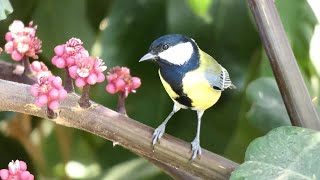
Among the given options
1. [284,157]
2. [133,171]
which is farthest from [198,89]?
[133,171]

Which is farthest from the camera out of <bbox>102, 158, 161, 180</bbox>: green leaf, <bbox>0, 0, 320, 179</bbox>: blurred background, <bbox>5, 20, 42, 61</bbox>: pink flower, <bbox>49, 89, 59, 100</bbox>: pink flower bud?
<bbox>102, 158, 161, 180</bbox>: green leaf

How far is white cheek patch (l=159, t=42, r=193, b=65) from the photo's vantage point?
811 millimetres

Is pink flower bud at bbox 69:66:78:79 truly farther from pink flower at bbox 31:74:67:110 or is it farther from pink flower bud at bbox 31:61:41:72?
pink flower bud at bbox 31:61:41:72

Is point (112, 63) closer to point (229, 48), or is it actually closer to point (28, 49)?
point (229, 48)

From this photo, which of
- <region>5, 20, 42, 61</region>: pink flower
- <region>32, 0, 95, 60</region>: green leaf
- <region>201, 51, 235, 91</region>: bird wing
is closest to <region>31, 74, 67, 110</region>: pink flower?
<region>5, 20, 42, 61</region>: pink flower

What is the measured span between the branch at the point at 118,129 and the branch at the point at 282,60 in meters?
0.12

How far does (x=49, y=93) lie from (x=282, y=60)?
28cm

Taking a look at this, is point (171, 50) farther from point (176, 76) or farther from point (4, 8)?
point (4, 8)

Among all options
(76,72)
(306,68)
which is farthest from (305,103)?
(306,68)

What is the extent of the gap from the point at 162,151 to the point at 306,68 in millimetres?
564

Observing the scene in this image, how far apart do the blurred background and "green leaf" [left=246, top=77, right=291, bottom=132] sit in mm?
117

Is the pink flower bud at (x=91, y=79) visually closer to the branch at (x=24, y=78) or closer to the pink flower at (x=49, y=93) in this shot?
the pink flower at (x=49, y=93)

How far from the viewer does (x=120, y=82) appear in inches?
31.6

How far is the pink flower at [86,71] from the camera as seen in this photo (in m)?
0.70
